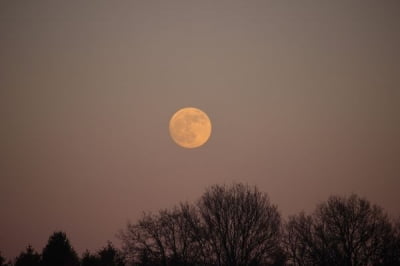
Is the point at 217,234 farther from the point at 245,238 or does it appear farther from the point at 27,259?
the point at 27,259

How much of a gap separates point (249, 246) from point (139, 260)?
1527cm

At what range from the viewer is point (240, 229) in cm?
4300

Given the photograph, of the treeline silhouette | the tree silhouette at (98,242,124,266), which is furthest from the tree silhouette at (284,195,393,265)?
the tree silhouette at (98,242,124,266)

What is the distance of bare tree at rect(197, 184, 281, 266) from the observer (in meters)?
42.0

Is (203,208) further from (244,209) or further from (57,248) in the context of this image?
(57,248)

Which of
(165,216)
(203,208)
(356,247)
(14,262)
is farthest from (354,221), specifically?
(14,262)

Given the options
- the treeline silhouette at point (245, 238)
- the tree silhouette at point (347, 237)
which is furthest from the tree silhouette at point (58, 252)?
the tree silhouette at point (347, 237)

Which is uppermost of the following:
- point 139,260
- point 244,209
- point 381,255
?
point 244,209

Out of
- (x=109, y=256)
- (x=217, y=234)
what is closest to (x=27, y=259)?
(x=109, y=256)

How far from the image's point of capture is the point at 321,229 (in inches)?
2008

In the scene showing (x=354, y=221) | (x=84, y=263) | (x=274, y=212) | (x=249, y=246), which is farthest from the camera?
(x=84, y=263)

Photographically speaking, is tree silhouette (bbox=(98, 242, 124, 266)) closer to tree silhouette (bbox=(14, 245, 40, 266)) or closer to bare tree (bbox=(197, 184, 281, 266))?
tree silhouette (bbox=(14, 245, 40, 266))

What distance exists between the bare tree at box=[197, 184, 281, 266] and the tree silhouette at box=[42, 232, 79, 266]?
17945mm

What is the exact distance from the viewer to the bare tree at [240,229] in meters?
42.0
